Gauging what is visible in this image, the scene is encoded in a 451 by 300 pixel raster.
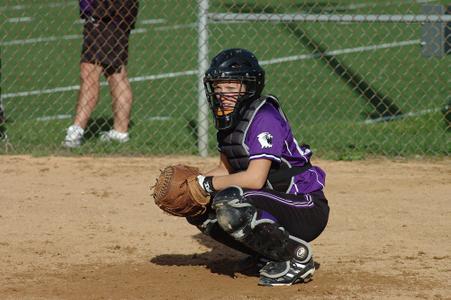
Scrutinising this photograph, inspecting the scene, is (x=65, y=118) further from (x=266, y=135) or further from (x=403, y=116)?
(x=266, y=135)

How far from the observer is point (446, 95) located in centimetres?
1127

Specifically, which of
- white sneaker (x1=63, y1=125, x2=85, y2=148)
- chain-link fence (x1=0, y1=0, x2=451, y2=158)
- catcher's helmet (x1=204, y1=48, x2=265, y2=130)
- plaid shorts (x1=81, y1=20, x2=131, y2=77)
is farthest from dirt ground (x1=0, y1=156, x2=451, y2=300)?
plaid shorts (x1=81, y1=20, x2=131, y2=77)

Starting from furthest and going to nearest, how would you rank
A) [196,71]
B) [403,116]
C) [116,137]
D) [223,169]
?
[196,71] < [403,116] < [116,137] < [223,169]

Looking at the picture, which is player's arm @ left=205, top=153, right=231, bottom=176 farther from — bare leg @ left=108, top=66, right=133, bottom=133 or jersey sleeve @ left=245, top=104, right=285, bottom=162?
bare leg @ left=108, top=66, right=133, bottom=133

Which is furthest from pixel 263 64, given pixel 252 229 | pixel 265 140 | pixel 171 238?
pixel 252 229

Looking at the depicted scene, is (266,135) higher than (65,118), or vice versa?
(266,135)

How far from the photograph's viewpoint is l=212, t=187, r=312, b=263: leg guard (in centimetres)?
491

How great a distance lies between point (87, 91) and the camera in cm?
947

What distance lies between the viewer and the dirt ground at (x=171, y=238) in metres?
5.17

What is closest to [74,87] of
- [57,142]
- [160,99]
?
[160,99]

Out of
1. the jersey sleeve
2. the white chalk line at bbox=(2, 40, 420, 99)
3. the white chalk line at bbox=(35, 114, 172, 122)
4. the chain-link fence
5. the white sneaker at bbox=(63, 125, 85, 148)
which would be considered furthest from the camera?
the white chalk line at bbox=(2, 40, 420, 99)

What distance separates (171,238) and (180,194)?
137cm

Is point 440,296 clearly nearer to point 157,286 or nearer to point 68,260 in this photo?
point 157,286

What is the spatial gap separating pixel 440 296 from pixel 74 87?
800 cm
